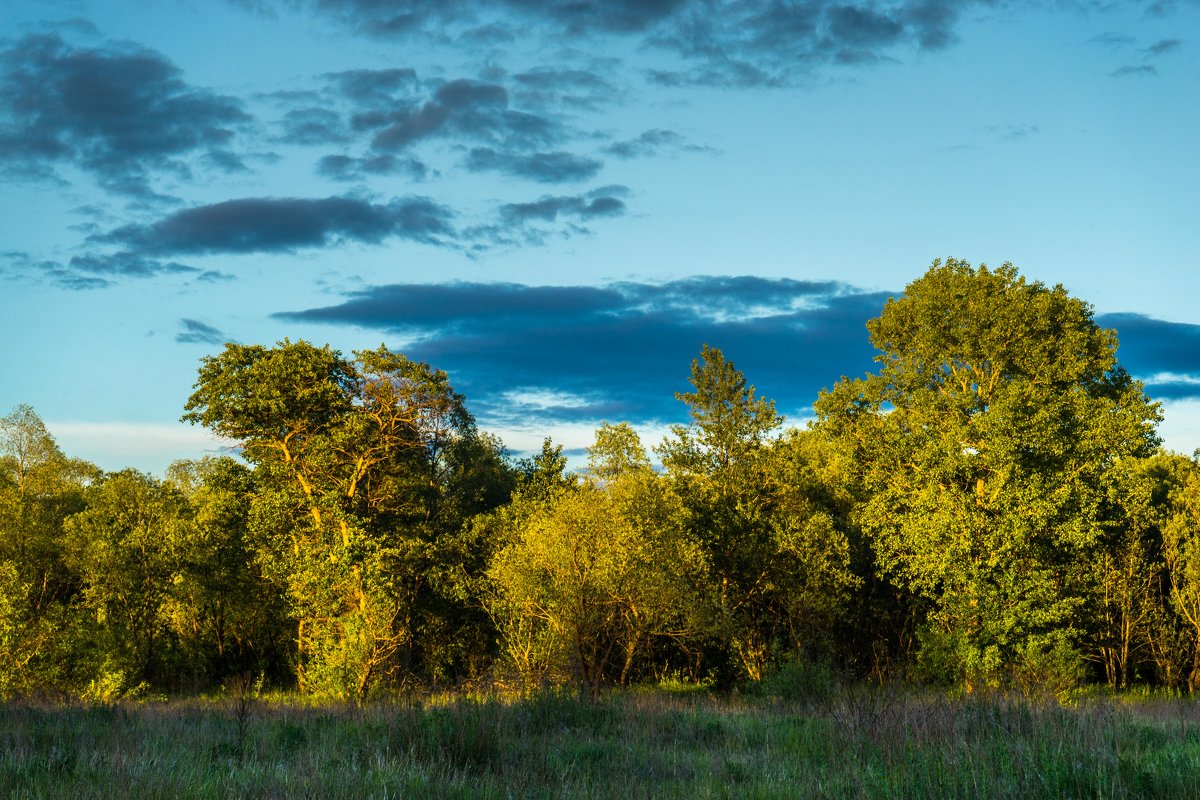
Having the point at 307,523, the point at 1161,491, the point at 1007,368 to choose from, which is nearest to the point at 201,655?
the point at 307,523

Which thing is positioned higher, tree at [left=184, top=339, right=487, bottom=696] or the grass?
tree at [left=184, top=339, right=487, bottom=696]

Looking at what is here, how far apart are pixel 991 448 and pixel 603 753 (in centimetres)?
2275

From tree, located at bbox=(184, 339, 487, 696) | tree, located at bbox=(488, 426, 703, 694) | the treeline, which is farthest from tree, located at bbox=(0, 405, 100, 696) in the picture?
tree, located at bbox=(488, 426, 703, 694)

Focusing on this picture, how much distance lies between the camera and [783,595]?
36969 mm

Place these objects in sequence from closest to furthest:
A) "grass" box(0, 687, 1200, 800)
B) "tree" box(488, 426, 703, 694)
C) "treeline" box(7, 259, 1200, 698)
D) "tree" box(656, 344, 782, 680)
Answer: "grass" box(0, 687, 1200, 800)
"tree" box(488, 426, 703, 694)
"treeline" box(7, 259, 1200, 698)
"tree" box(656, 344, 782, 680)

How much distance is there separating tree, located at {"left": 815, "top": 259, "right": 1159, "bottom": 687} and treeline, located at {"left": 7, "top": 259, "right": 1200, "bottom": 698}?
4.3 inches

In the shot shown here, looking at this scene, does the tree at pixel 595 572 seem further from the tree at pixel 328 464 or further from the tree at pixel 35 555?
the tree at pixel 35 555

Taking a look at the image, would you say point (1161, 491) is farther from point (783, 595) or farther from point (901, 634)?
point (783, 595)

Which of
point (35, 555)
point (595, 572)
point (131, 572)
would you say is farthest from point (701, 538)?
point (35, 555)

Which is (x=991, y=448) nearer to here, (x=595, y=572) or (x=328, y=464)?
(x=595, y=572)

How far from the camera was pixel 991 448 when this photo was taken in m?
30.6

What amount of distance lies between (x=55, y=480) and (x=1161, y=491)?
5261cm

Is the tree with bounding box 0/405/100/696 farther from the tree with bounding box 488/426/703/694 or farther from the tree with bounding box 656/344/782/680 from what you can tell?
the tree with bounding box 656/344/782/680

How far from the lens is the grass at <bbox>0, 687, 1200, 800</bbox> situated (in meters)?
8.48
